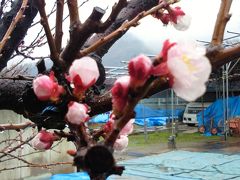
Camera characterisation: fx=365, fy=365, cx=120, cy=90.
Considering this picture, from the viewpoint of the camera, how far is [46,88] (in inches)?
23.8

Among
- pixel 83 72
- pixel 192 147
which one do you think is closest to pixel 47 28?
pixel 83 72

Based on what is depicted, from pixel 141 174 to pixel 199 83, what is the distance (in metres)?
7.11

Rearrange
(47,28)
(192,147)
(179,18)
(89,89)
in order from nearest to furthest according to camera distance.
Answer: (47,28) → (89,89) → (179,18) → (192,147)

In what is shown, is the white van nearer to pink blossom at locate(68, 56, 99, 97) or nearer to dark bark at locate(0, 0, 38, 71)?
dark bark at locate(0, 0, 38, 71)

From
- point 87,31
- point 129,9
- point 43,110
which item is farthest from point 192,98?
point 129,9

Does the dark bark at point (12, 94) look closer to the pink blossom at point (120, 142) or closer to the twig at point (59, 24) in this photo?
the twig at point (59, 24)

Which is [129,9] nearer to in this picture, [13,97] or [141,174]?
[13,97]

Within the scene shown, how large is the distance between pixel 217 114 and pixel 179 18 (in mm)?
14450

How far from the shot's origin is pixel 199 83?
0.49m

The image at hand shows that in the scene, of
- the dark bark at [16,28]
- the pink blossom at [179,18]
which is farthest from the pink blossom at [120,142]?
the dark bark at [16,28]

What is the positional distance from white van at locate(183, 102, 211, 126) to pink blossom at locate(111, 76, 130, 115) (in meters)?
16.9

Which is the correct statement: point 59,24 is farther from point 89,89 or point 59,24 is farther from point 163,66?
point 163,66

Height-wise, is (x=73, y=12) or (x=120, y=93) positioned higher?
(x=73, y=12)

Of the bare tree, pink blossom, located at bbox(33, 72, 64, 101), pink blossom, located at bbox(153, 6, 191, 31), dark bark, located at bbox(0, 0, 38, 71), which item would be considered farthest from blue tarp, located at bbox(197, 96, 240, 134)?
pink blossom, located at bbox(33, 72, 64, 101)
